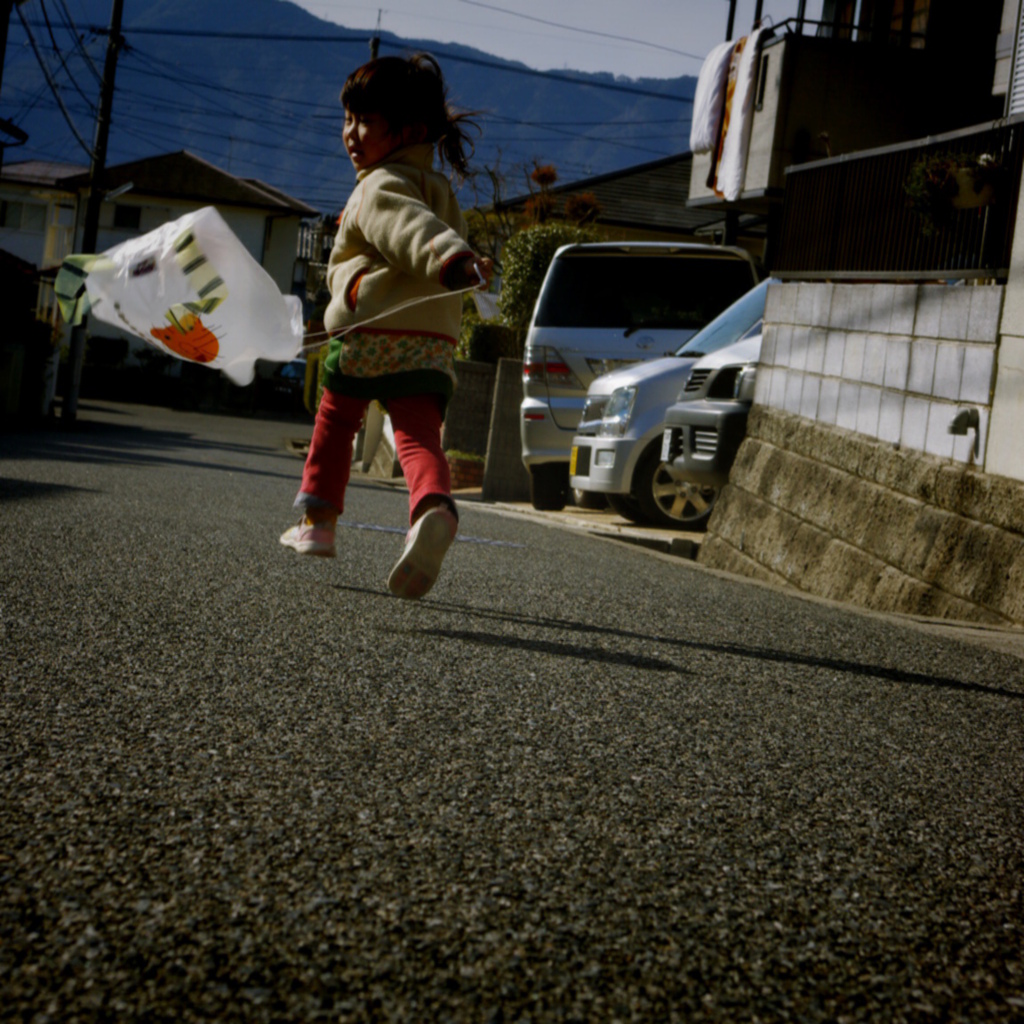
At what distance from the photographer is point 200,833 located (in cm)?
173

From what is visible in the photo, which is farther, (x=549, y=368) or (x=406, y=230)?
(x=549, y=368)

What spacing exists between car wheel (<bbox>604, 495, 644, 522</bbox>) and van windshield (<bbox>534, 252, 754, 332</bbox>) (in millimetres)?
1580

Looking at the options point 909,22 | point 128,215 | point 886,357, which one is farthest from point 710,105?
point 128,215

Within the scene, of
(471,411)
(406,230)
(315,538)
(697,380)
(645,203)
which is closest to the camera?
(406,230)

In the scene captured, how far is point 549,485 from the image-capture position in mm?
10867

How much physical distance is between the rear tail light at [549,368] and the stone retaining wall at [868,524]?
8.42 feet

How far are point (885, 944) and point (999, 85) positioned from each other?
36.0ft

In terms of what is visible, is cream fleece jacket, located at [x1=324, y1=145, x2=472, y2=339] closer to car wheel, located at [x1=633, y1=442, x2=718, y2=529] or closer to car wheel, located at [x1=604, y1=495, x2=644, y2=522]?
car wheel, located at [x1=633, y1=442, x2=718, y2=529]

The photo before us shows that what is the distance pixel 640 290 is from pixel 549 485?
6.57ft

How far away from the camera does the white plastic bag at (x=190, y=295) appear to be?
3988 mm

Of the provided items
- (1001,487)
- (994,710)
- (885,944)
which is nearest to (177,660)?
(885,944)

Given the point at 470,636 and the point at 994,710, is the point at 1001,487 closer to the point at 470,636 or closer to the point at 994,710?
the point at 994,710

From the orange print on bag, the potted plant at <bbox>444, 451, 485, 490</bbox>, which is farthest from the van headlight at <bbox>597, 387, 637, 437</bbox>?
the orange print on bag

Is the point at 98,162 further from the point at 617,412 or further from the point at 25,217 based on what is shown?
the point at 25,217
